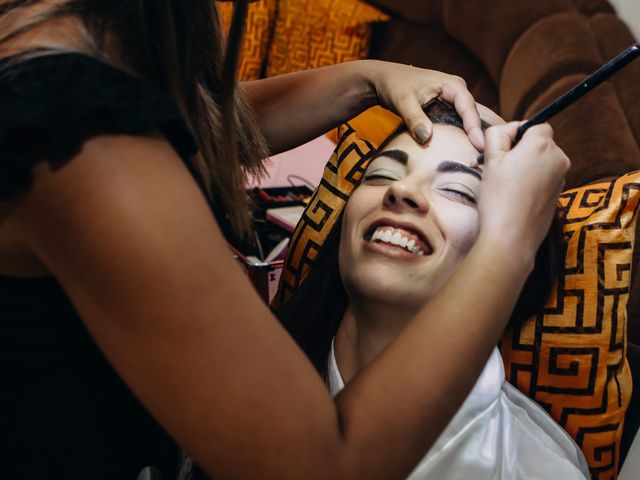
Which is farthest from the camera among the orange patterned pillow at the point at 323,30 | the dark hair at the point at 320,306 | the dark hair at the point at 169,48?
the orange patterned pillow at the point at 323,30

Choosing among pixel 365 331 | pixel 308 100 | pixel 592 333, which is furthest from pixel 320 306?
pixel 592 333

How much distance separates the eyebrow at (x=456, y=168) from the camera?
104 centimetres

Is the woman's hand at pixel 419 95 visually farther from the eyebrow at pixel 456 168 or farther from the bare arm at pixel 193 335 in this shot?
the bare arm at pixel 193 335

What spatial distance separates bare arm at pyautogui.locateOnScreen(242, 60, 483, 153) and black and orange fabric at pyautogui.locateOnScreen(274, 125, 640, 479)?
1.02 feet

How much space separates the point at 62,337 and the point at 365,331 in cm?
54

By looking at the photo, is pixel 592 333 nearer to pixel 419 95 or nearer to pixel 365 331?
pixel 365 331

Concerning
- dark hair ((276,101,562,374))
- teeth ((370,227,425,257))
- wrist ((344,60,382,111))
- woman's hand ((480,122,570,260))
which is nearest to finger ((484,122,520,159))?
woman's hand ((480,122,570,260))

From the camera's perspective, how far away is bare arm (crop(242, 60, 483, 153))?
105 centimetres

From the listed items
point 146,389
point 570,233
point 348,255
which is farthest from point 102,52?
point 570,233

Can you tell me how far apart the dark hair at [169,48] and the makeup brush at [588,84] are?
1.29 ft

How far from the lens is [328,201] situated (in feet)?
4.46

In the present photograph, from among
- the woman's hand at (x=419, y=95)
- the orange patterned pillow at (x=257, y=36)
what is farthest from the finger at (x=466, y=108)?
the orange patterned pillow at (x=257, y=36)

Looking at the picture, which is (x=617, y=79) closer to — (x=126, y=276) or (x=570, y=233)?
(x=570, y=233)

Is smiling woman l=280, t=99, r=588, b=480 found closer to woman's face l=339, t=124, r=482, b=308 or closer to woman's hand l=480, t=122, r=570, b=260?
woman's face l=339, t=124, r=482, b=308
